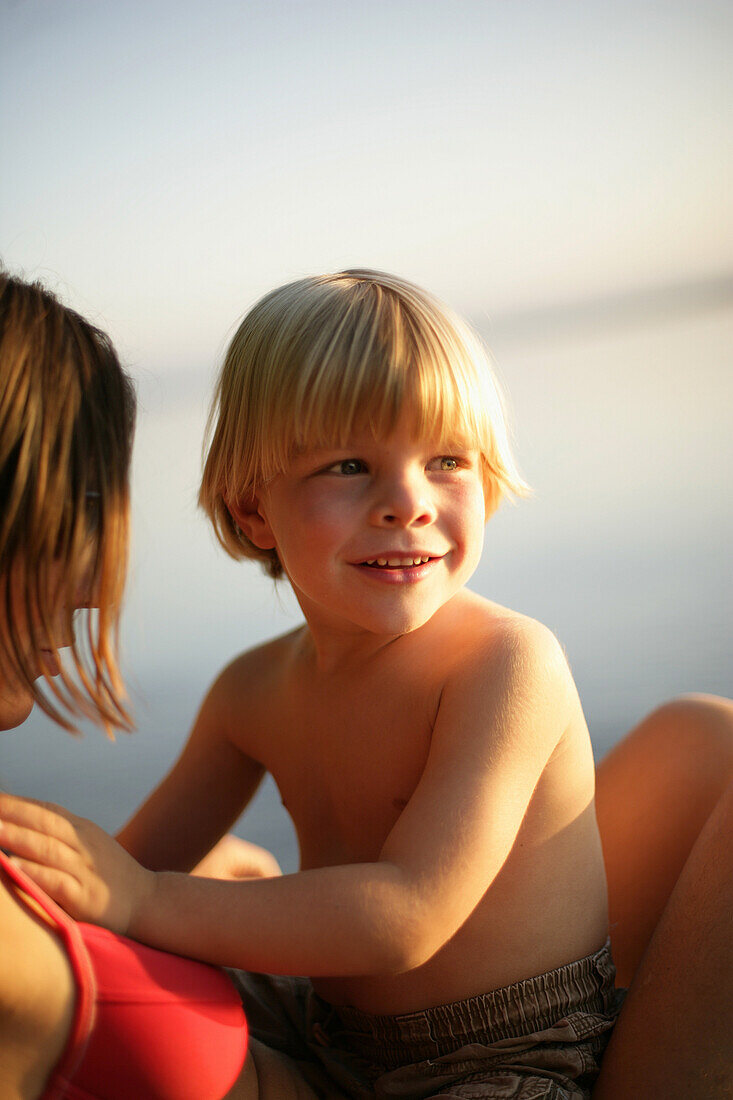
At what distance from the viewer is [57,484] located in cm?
56

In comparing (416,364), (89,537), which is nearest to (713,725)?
(416,364)

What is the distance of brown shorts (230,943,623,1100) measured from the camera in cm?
64

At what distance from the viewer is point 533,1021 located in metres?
0.66

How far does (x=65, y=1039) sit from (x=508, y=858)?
0.94ft

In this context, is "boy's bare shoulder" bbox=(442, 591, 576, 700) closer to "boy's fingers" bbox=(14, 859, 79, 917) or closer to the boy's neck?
the boy's neck

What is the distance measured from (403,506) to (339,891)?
23 centimetres

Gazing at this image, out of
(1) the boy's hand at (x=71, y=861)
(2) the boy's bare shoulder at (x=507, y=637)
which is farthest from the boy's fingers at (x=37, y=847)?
(2) the boy's bare shoulder at (x=507, y=637)

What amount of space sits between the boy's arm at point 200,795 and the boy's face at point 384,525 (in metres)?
0.17

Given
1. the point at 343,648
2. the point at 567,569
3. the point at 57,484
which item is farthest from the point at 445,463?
the point at 567,569

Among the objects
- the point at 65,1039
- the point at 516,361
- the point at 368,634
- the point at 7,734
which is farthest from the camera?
the point at 516,361

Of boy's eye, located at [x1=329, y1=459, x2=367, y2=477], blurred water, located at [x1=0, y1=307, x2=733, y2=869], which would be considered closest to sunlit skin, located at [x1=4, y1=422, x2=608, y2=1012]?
boy's eye, located at [x1=329, y1=459, x2=367, y2=477]

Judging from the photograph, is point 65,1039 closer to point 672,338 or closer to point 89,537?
point 89,537

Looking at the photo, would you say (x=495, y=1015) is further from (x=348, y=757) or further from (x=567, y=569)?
(x=567, y=569)

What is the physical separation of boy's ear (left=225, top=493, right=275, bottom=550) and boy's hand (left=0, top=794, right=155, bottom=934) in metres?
0.28
